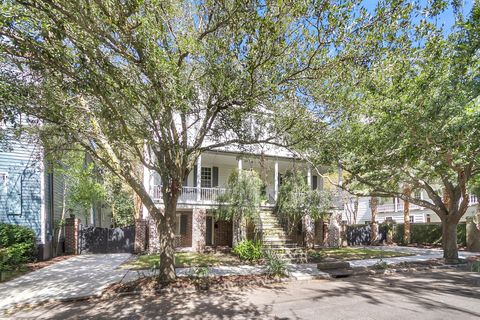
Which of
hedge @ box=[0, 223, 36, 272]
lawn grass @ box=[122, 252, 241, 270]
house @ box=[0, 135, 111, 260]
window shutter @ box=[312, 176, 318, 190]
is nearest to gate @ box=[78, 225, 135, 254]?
house @ box=[0, 135, 111, 260]

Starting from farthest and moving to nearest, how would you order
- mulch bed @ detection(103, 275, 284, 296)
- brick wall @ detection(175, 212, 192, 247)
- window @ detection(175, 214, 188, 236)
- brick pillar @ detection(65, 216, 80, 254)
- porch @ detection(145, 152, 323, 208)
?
1. window @ detection(175, 214, 188, 236)
2. brick wall @ detection(175, 212, 192, 247)
3. porch @ detection(145, 152, 323, 208)
4. brick pillar @ detection(65, 216, 80, 254)
5. mulch bed @ detection(103, 275, 284, 296)

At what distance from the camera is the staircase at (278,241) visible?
43.2ft

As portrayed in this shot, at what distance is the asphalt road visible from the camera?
6336mm

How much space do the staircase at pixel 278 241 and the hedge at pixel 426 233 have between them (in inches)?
437

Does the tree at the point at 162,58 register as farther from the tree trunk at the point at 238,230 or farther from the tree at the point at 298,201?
the tree at the point at 298,201

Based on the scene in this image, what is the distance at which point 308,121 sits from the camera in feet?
30.2

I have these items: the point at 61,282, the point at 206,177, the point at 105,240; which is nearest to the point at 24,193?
the point at 105,240

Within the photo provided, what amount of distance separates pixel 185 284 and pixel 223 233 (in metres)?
9.69

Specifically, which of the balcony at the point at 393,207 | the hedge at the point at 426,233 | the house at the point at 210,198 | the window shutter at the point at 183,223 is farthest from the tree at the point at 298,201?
the balcony at the point at 393,207

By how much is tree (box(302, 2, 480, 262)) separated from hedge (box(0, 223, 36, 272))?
35.6 feet

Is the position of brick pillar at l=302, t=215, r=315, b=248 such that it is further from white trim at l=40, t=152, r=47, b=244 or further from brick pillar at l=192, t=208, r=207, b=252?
white trim at l=40, t=152, r=47, b=244

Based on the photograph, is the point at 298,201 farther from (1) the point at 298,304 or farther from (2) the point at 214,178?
(1) the point at 298,304

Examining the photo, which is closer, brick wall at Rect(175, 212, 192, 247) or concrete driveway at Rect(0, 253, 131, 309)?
concrete driveway at Rect(0, 253, 131, 309)

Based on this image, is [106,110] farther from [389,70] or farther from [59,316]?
[389,70]
